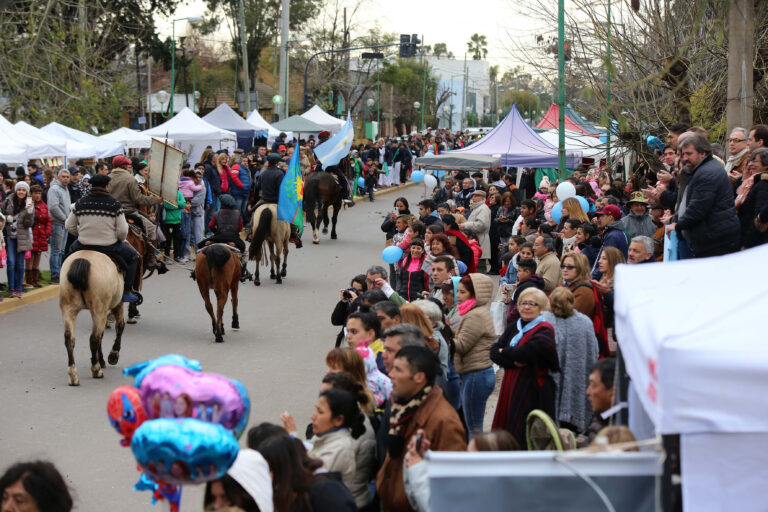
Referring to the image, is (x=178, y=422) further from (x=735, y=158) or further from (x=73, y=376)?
(x=73, y=376)

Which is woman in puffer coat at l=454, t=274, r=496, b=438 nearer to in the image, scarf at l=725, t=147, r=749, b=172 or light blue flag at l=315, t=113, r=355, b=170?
scarf at l=725, t=147, r=749, b=172

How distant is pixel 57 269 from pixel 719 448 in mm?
15357

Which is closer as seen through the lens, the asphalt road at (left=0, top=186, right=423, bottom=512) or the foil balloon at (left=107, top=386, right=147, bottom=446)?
the foil balloon at (left=107, top=386, right=147, bottom=446)

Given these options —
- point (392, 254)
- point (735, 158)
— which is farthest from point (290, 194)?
point (735, 158)

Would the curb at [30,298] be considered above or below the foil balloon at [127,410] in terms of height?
below

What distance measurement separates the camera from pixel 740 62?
10.3m

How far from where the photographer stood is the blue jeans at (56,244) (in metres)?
16.4

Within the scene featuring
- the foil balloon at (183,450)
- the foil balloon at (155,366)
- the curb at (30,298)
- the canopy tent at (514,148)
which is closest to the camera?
the foil balloon at (183,450)

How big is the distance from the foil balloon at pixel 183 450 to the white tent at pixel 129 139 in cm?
2587

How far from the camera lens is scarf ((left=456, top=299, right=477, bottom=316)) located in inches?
327

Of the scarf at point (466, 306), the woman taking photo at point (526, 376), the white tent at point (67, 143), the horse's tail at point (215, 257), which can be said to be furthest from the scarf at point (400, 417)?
the white tent at point (67, 143)

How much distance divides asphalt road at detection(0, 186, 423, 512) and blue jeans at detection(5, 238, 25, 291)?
0.48 m

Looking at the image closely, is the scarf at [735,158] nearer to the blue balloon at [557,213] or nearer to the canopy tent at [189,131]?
the blue balloon at [557,213]

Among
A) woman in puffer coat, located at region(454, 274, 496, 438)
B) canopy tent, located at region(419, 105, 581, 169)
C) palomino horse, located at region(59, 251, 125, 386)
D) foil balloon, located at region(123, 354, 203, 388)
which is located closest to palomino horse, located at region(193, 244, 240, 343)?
palomino horse, located at region(59, 251, 125, 386)
